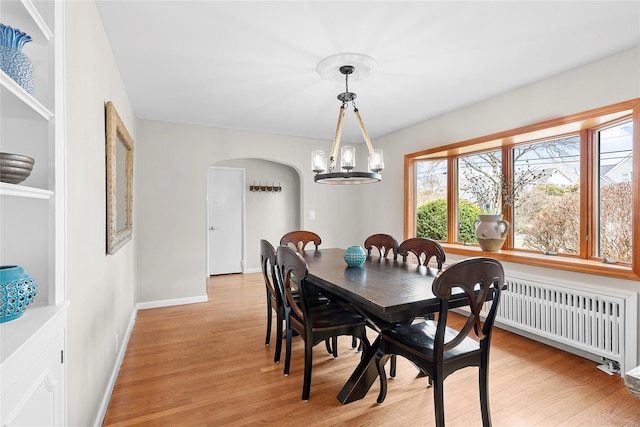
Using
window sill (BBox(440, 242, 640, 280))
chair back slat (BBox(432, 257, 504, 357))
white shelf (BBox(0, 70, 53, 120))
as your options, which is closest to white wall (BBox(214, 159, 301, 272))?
window sill (BBox(440, 242, 640, 280))

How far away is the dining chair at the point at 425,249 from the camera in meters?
2.69

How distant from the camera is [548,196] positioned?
3.12 m

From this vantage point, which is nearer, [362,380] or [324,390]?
[362,380]

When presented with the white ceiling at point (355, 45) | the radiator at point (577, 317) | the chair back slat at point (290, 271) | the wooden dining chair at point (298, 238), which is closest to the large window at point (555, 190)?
the radiator at point (577, 317)

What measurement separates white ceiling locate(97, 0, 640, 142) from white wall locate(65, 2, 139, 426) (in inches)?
13.5

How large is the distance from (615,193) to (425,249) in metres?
1.56

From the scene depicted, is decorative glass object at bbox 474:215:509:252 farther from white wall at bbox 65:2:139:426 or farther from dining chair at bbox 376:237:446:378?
white wall at bbox 65:2:139:426

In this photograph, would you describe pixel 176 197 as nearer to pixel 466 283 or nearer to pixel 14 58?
pixel 14 58

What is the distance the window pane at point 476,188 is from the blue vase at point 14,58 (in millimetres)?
3607

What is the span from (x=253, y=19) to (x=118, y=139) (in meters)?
1.47

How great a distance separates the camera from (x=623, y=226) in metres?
2.55

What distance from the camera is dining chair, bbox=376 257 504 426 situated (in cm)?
152

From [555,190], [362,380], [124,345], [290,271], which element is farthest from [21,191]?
[555,190]

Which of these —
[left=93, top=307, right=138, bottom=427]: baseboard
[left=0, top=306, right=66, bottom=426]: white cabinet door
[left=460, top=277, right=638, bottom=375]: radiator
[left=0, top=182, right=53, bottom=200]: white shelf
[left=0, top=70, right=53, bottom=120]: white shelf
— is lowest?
[left=93, top=307, right=138, bottom=427]: baseboard
